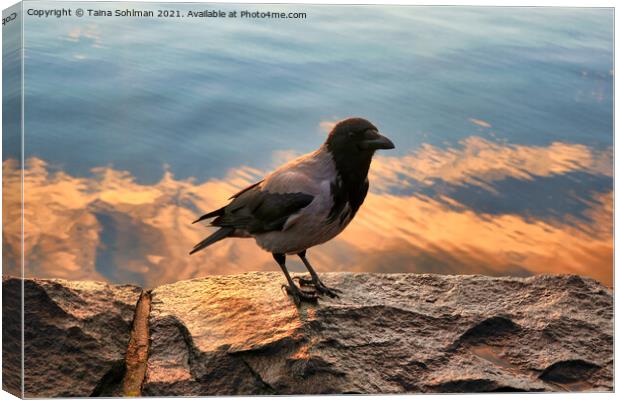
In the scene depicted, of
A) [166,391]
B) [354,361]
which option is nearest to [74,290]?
[166,391]

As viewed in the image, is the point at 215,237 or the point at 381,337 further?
the point at 215,237

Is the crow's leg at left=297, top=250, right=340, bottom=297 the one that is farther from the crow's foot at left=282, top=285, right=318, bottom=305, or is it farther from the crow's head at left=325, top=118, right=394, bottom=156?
the crow's head at left=325, top=118, right=394, bottom=156

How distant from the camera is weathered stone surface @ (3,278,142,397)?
24.3 ft

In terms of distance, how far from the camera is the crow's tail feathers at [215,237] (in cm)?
809

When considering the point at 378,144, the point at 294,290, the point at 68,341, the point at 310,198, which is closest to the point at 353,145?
the point at 378,144

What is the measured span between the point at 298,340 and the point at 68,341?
69.1 inches

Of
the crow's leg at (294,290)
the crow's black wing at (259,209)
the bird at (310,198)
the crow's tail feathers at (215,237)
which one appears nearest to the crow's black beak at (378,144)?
the bird at (310,198)

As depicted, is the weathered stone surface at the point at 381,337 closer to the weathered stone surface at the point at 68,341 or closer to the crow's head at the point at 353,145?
the weathered stone surface at the point at 68,341

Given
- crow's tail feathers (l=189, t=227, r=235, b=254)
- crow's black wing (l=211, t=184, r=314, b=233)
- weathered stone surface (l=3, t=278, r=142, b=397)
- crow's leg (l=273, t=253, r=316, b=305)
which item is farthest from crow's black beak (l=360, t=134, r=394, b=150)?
weathered stone surface (l=3, t=278, r=142, b=397)

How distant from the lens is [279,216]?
7.78 metres

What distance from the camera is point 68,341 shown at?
7.57 metres

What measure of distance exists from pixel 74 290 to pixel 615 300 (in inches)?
178

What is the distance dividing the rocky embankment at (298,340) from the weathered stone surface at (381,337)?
0.4 inches

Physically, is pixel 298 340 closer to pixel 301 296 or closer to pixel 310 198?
pixel 301 296
